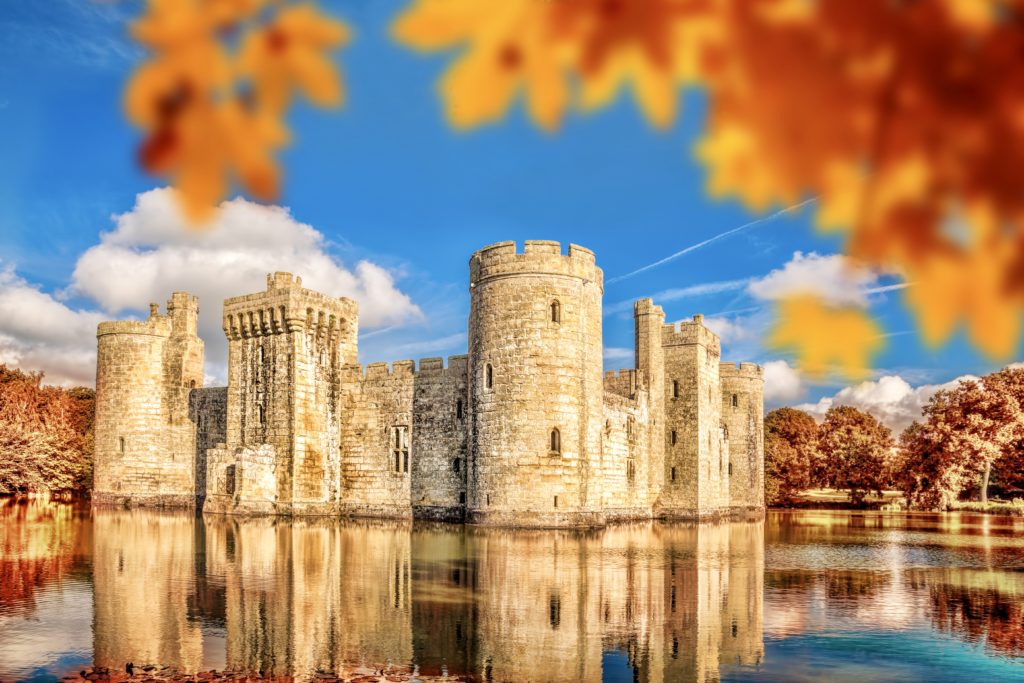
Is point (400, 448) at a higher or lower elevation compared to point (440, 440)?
lower

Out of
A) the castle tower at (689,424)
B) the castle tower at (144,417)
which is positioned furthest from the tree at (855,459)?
the castle tower at (144,417)

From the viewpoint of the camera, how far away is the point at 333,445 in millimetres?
36938

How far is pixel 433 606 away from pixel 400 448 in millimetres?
21770

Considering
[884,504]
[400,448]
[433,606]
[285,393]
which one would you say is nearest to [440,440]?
[400,448]

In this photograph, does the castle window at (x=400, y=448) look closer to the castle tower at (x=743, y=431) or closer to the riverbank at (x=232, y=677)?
the castle tower at (x=743, y=431)

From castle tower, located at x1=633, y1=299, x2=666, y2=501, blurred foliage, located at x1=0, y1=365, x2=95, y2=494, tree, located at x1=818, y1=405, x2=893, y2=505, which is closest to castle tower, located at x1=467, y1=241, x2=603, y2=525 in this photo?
castle tower, located at x1=633, y1=299, x2=666, y2=501

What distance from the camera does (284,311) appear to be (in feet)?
119

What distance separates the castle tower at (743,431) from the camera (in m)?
45.2

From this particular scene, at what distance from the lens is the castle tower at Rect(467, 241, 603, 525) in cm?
2972

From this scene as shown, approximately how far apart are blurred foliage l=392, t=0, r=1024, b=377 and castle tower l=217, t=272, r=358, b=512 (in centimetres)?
3511

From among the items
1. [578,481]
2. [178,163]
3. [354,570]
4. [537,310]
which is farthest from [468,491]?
[178,163]

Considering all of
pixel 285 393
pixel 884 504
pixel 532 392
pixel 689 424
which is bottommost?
pixel 884 504

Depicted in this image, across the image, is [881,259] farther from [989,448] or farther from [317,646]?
[989,448]

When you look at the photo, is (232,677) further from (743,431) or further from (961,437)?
(743,431)
